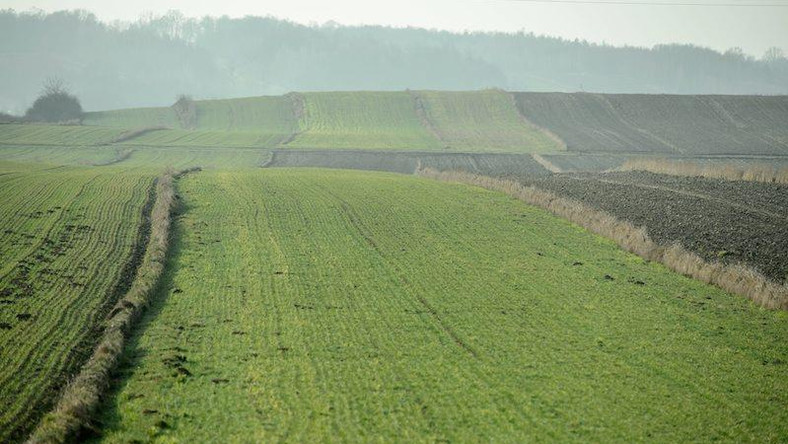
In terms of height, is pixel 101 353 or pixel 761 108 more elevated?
pixel 761 108

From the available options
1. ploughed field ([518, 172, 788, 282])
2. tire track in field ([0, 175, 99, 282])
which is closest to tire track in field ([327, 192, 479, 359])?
ploughed field ([518, 172, 788, 282])

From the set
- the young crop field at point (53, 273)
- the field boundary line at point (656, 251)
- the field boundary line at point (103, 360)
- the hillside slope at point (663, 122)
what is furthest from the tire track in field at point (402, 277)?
the hillside slope at point (663, 122)

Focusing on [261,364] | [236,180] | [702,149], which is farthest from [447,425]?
[702,149]

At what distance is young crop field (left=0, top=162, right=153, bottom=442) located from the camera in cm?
1551

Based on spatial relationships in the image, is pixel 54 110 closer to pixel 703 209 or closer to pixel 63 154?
pixel 63 154

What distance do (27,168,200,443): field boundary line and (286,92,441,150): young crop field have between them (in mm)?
50771

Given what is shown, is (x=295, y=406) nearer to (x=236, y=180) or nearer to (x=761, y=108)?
(x=236, y=180)

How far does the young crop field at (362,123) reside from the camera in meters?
79.3

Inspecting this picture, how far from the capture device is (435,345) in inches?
729

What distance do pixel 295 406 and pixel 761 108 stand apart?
93.4 meters

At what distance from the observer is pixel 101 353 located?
16578 mm

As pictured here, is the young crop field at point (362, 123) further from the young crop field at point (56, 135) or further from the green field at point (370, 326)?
the green field at point (370, 326)

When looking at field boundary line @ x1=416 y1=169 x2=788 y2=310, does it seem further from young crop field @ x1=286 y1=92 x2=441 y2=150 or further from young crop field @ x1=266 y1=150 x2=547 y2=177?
young crop field @ x1=286 y1=92 x2=441 y2=150

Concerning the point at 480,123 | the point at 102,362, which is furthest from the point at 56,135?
the point at 102,362
